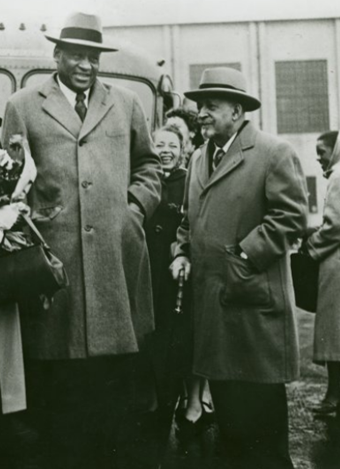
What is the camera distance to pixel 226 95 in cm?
409

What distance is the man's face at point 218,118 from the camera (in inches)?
162

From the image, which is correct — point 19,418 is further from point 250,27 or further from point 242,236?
point 250,27

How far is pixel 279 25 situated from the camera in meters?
19.7

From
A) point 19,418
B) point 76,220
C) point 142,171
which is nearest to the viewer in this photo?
point 76,220

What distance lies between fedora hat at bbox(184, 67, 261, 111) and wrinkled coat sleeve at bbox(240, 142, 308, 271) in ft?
1.14

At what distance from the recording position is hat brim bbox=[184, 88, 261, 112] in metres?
4.07

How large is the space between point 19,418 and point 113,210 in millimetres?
2007

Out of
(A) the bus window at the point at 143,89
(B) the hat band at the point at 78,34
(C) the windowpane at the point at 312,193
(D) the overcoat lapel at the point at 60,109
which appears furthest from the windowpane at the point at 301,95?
(D) the overcoat lapel at the point at 60,109

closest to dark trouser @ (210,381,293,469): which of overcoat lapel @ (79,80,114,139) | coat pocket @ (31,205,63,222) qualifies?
coat pocket @ (31,205,63,222)

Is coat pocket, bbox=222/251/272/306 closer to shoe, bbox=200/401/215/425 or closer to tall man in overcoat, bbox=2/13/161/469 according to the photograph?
tall man in overcoat, bbox=2/13/161/469

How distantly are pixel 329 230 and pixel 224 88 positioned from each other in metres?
1.87

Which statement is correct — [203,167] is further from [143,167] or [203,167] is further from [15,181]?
[15,181]

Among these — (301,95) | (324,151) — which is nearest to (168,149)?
(324,151)

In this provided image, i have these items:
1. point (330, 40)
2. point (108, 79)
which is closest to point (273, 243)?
point (108, 79)
